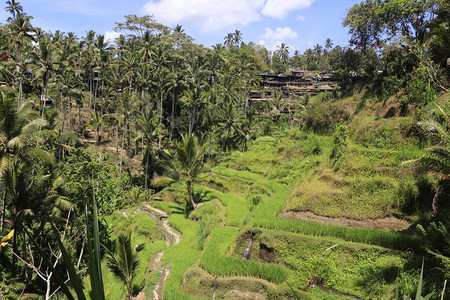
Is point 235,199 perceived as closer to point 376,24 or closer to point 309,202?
point 309,202

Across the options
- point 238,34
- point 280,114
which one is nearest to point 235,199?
point 280,114

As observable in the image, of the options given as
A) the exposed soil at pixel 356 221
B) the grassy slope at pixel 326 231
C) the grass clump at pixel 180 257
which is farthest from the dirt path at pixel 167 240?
the exposed soil at pixel 356 221

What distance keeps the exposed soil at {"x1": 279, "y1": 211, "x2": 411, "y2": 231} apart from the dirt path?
19.4ft

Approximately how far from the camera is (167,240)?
17.5 meters

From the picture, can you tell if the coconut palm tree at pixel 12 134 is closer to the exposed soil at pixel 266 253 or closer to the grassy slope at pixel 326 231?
the grassy slope at pixel 326 231

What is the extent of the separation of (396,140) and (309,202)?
6.32 m

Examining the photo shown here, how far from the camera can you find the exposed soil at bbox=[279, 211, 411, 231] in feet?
34.1

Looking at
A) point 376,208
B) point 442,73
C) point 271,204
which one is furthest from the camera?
point 442,73

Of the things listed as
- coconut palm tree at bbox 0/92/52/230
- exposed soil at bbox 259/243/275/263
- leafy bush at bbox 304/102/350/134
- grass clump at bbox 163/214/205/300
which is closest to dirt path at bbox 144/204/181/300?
grass clump at bbox 163/214/205/300

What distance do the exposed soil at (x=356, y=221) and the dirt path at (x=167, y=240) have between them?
592cm

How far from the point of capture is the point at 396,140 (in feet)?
49.9

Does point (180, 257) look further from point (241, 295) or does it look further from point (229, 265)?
point (241, 295)

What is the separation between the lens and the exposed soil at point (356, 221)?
10405 mm

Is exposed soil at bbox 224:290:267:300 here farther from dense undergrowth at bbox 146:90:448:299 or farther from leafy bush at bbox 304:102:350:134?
leafy bush at bbox 304:102:350:134
